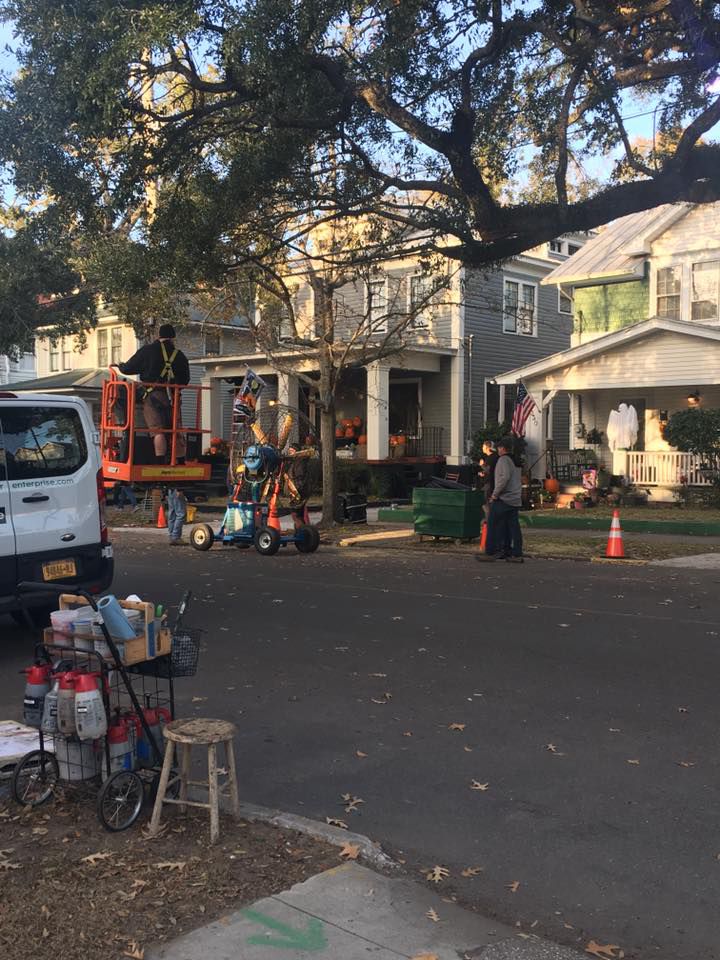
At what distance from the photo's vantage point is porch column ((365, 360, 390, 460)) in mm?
26141

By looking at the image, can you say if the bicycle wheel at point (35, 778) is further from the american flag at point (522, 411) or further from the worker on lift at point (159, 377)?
the american flag at point (522, 411)

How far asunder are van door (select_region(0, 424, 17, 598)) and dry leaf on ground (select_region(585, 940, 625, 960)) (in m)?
6.02

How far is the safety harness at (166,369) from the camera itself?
1159 cm

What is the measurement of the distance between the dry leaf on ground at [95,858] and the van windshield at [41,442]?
16.2 ft

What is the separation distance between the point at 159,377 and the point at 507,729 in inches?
285

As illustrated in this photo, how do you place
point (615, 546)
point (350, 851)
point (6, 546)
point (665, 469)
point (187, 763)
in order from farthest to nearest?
point (665, 469)
point (615, 546)
point (6, 546)
point (187, 763)
point (350, 851)

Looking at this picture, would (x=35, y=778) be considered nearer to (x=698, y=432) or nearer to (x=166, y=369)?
(x=166, y=369)

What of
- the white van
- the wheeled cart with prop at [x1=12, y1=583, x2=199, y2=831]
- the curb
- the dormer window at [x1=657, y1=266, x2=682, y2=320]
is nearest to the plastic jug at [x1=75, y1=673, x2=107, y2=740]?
the wheeled cart with prop at [x1=12, y1=583, x2=199, y2=831]

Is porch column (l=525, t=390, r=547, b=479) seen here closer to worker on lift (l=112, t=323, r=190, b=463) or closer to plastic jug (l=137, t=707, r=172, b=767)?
worker on lift (l=112, t=323, r=190, b=463)

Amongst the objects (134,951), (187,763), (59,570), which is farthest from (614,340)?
(134,951)

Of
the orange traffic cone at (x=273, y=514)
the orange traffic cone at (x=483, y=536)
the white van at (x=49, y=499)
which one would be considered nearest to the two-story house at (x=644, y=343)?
the orange traffic cone at (x=483, y=536)

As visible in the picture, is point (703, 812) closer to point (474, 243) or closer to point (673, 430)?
point (474, 243)

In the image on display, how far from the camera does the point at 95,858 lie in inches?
155

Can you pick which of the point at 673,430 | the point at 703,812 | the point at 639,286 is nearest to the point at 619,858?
the point at 703,812
